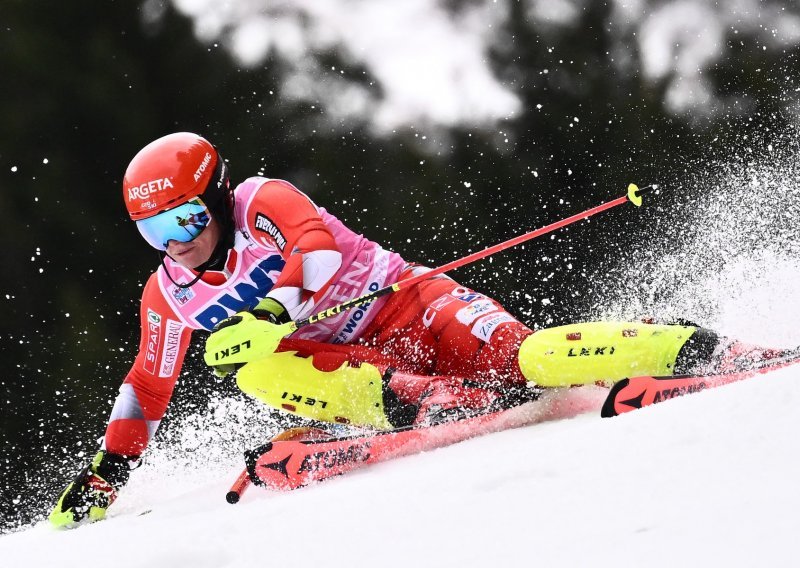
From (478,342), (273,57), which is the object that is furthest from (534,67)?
(478,342)

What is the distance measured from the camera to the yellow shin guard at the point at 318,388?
2.95 m

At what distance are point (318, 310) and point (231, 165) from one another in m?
5.74

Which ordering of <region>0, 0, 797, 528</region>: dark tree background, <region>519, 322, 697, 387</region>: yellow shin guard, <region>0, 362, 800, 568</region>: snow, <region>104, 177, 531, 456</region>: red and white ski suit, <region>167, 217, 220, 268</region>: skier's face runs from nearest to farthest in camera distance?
<region>0, 362, 800, 568</region>: snow → <region>519, 322, 697, 387</region>: yellow shin guard → <region>104, 177, 531, 456</region>: red and white ski suit → <region>167, 217, 220, 268</region>: skier's face → <region>0, 0, 797, 528</region>: dark tree background

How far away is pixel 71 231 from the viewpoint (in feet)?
28.5

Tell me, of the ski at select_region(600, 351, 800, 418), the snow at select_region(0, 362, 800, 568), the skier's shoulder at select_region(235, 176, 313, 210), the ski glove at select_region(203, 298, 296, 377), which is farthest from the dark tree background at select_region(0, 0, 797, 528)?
the snow at select_region(0, 362, 800, 568)

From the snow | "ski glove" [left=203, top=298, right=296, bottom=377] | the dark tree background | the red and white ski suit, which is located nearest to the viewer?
the snow

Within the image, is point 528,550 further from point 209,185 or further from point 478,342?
point 209,185

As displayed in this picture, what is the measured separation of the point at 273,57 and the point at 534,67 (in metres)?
2.79

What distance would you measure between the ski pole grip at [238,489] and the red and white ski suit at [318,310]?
0.42m

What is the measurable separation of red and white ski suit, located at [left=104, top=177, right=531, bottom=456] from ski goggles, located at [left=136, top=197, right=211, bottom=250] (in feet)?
0.48

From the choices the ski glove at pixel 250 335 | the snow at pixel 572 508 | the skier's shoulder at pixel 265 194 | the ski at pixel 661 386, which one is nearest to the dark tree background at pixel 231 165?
the skier's shoulder at pixel 265 194

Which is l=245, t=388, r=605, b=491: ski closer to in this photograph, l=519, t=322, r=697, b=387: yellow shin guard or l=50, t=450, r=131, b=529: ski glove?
l=519, t=322, r=697, b=387: yellow shin guard

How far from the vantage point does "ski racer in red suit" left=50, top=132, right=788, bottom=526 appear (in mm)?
2762

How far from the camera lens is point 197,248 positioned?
3037mm
